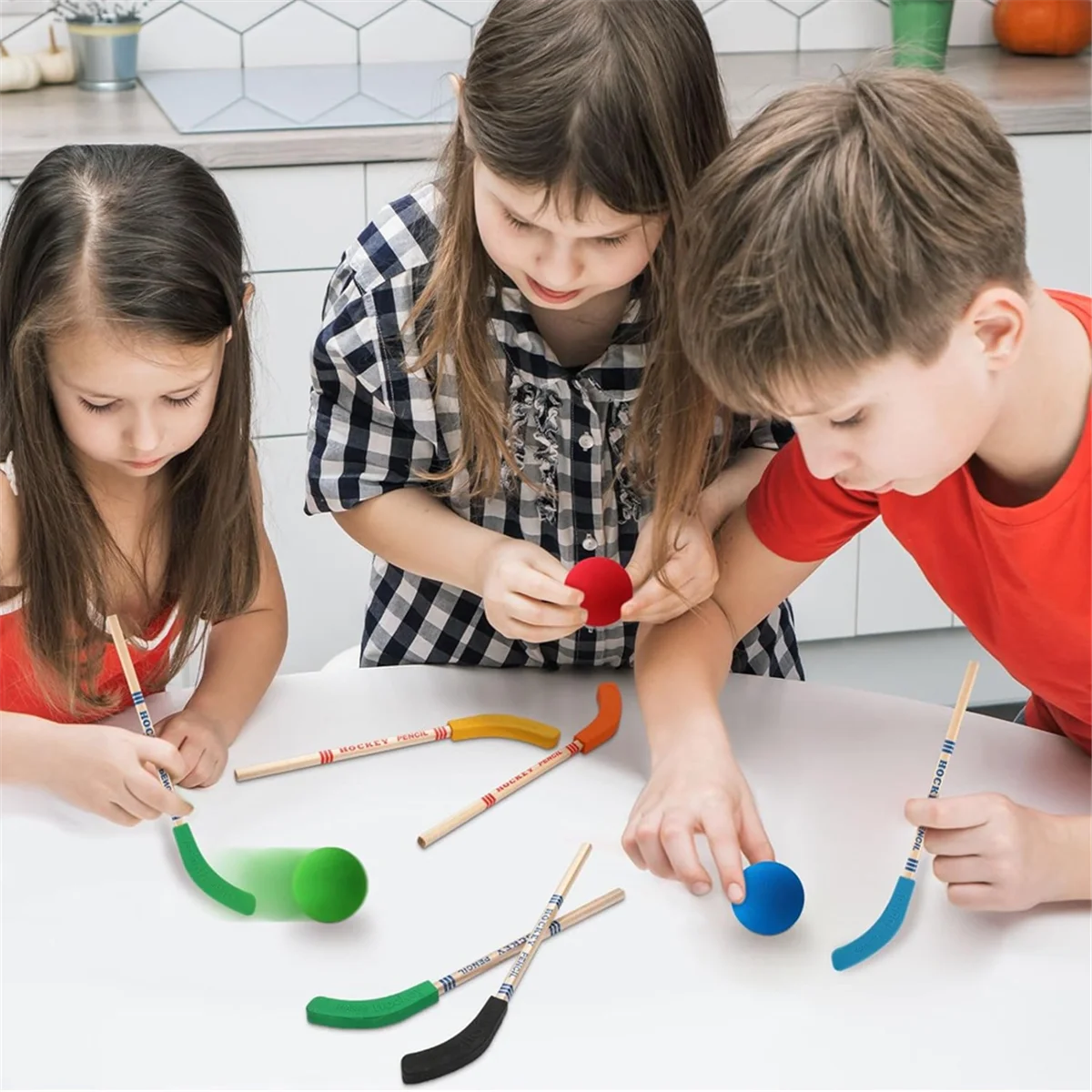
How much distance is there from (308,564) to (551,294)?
1207 mm

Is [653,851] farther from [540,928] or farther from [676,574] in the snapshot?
[676,574]

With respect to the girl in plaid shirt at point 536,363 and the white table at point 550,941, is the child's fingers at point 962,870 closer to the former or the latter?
the white table at point 550,941

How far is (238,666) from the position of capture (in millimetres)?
1118

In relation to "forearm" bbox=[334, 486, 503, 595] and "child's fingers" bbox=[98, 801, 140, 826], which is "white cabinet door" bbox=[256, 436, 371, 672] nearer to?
"forearm" bbox=[334, 486, 503, 595]

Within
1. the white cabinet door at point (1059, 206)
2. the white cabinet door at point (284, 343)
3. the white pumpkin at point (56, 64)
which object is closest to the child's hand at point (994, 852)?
the white cabinet door at point (284, 343)

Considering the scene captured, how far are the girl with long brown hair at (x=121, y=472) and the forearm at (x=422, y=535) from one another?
9 centimetres

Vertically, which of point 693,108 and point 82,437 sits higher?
point 693,108

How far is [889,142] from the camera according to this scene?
815mm

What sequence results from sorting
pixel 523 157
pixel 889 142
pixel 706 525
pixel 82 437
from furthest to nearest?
Answer: pixel 706 525
pixel 82 437
pixel 523 157
pixel 889 142

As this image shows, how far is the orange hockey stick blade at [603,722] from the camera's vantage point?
1.06 metres

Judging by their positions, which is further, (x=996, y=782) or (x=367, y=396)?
(x=367, y=396)

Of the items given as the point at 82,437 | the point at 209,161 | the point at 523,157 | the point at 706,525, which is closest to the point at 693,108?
the point at 523,157

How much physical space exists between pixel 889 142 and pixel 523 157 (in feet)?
0.75

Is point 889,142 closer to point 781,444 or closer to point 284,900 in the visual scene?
point 781,444
